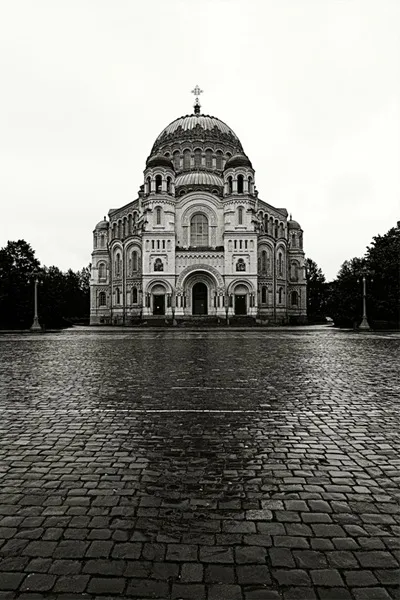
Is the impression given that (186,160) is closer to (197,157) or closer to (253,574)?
(197,157)

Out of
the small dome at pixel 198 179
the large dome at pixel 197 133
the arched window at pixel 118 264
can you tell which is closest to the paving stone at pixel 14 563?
the arched window at pixel 118 264

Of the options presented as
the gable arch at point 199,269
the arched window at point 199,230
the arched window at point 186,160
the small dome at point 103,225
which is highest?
the arched window at point 186,160

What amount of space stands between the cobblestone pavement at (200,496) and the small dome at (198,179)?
58.7 m

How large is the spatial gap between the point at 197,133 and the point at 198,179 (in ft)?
29.6

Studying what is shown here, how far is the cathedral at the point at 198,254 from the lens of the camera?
5897cm

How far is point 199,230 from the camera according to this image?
61906 millimetres

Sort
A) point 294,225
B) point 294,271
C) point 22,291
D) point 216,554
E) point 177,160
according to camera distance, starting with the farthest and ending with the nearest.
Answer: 1. point 294,225
2. point 294,271
3. point 177,160
4. point 22,291
5. point 216,554

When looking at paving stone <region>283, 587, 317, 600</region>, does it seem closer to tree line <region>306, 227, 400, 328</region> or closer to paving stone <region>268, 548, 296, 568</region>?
paving stone <region>268, 548, 296, 568</region>

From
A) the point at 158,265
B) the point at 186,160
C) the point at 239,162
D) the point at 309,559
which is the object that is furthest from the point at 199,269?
the point at 309,559

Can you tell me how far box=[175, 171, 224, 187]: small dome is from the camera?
213ft

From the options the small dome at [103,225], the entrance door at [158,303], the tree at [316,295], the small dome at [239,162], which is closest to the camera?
the entrance door at [158,303]

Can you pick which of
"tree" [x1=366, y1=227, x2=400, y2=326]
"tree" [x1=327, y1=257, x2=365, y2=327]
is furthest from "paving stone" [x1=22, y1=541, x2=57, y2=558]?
"tree" [x1=327, y1=257, x2=365, y2=327]

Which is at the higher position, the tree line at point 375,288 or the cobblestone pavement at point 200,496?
the tree line at point 375,288

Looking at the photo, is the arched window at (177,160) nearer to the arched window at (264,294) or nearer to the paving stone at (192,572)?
the arched window at (264,294)
